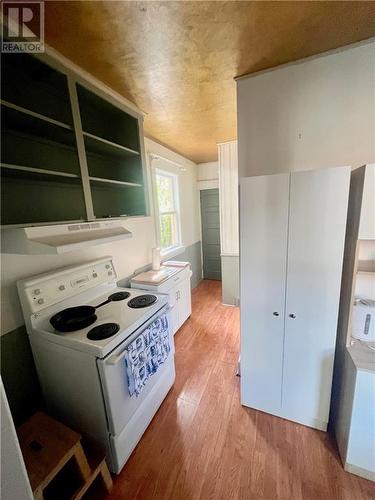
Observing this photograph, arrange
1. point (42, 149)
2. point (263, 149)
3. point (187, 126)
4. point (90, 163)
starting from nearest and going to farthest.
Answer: point (42, 149)
point (263, 149)
point (90, 163)
point (187, 126)

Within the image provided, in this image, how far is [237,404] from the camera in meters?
1.74

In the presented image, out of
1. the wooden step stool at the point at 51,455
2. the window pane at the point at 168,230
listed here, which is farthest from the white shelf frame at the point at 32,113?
the window pane at the point at 168,230

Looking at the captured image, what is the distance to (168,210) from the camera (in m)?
3.54

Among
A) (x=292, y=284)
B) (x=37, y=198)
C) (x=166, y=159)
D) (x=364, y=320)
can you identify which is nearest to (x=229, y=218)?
(x=166, y=159)

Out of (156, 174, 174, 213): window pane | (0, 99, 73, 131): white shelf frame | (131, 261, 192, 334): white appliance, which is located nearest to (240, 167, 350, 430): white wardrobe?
(131, 261, 192, 334): white appliance

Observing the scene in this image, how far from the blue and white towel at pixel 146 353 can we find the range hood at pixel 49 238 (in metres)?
0.72

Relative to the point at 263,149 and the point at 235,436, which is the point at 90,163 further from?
the point at 235,436

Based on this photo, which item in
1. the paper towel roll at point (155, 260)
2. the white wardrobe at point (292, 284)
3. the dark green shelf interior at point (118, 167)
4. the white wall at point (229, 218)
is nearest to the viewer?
the white wardrobe at point (292, 284)

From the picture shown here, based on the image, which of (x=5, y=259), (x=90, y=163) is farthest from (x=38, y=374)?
(x=90, y=163)

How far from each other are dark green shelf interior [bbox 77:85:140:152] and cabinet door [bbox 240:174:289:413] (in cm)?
127

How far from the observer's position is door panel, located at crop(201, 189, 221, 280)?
4.44 m

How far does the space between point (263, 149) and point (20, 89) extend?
1706 mm

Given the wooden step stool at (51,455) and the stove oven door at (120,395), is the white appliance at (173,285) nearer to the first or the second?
the stove oven door at (120,395)

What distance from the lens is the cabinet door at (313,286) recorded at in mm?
1219
